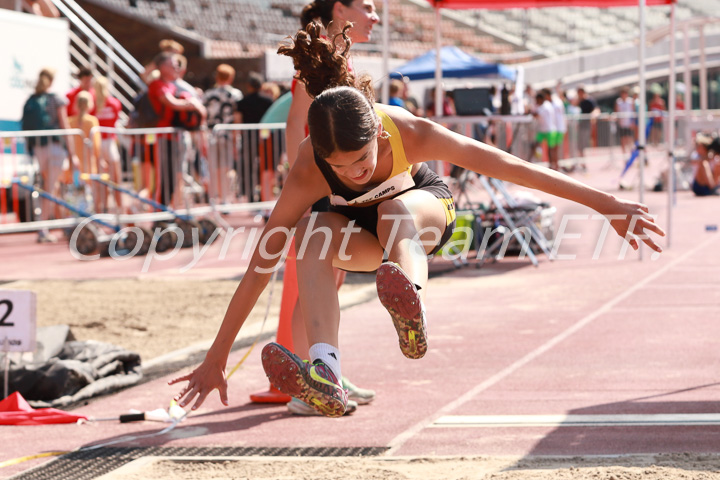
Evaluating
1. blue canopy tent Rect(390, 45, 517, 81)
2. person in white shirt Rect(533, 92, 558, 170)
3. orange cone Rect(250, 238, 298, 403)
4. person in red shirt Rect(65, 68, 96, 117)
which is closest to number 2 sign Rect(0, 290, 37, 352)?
orange cone Rect(250, 238, 298, 403)

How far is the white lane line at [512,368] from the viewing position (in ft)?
17.1

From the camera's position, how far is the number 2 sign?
5.77 meters

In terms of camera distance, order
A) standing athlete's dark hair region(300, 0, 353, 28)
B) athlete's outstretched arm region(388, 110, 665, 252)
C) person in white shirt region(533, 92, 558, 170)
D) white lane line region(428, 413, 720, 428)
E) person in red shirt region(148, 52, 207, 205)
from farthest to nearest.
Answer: person in white shirt region(533, 92, 558, 170), person in red shirt region(148, 52, 207, 205), standing athlete's dark hair region(300, 0, 353, 28), white lane line region(428, 413, 720, 428), athlete's outstretched arm region(388, 110, 665, 252)

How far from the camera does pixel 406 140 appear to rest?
4137 mm

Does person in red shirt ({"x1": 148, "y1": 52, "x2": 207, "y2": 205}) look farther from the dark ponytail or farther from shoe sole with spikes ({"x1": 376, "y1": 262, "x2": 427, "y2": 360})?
shoe sole with spikes ({"x1": 376, "y1": 262, "x2": 427, "y2": 360})

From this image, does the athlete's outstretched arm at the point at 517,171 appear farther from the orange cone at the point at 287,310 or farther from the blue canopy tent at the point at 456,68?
the blue canopy tent at the point at 456,68

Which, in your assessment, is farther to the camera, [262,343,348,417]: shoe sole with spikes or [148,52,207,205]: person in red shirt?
[148,52,207,205]: person in red shirt

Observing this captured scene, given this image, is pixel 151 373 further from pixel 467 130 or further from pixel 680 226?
pixel 680 226

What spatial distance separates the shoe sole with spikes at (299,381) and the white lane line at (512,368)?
1148 mm

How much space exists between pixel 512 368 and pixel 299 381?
3046 millimetres

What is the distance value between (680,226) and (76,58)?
1204 cm

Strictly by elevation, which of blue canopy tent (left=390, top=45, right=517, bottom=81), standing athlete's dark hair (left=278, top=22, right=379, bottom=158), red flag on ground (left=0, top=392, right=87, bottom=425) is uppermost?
blue canopy tent (left=390, top=45, right=517, bottom=81)

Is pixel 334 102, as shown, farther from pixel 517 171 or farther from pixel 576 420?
pixel 576 420

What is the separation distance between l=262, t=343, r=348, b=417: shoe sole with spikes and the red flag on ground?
7.39 feet
